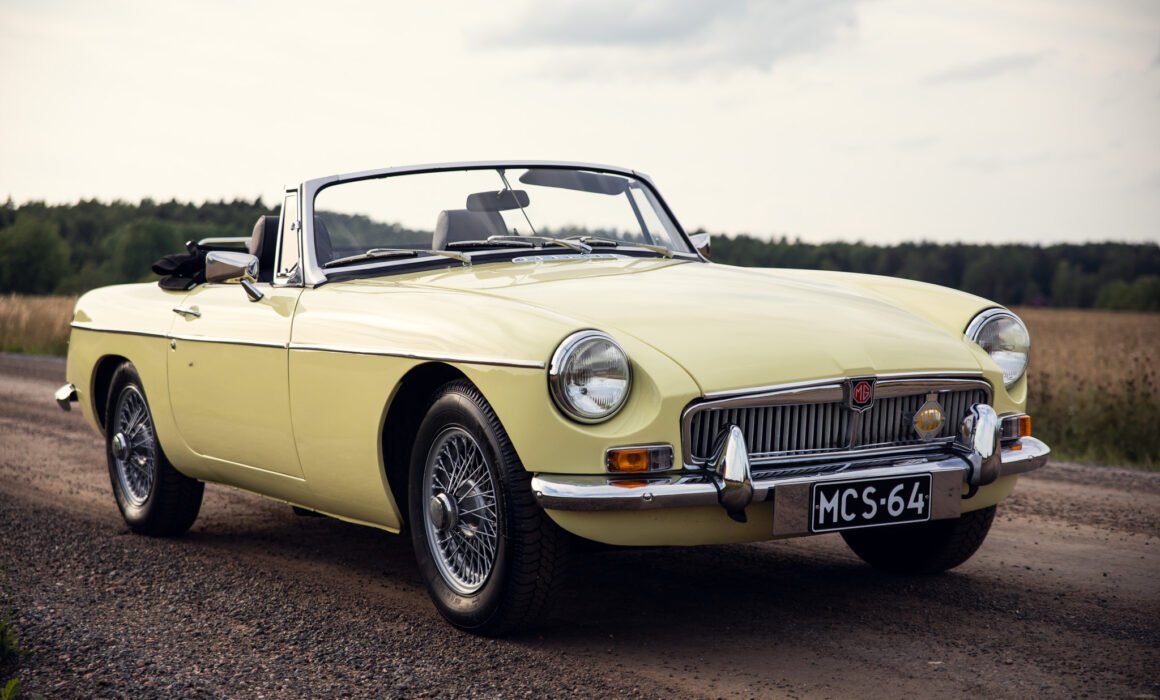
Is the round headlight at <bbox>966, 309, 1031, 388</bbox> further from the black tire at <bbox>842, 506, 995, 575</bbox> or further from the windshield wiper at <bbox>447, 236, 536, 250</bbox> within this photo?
the windshield wiper at <bbox>447, 236, 536, 250</bbox>

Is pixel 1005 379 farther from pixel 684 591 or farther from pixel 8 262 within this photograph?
pixel 8 262

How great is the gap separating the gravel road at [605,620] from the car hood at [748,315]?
85cm

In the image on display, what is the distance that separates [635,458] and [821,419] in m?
0.64

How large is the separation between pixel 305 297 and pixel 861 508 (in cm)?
229

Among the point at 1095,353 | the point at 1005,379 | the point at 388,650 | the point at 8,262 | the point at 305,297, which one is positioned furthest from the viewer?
the point at 8,262

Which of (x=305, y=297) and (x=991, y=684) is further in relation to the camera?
(x=305, y=297)

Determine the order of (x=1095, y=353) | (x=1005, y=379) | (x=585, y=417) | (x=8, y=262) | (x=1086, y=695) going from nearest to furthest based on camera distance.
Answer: (x=1086, y=695) → (x=585, y=417) → (x=1005, y=379) → (x=1095, y=353) → (x=8, y=262)

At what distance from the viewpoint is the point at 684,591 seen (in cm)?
477

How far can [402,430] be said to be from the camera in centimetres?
448

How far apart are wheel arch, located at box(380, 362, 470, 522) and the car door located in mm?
538

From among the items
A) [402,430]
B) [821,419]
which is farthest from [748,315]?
[402,430]

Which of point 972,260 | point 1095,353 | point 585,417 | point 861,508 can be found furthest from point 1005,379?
point 972,260

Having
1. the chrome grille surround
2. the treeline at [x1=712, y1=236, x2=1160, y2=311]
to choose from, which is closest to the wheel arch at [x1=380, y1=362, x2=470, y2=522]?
the chrome grille surround

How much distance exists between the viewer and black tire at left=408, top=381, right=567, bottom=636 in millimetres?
3854
